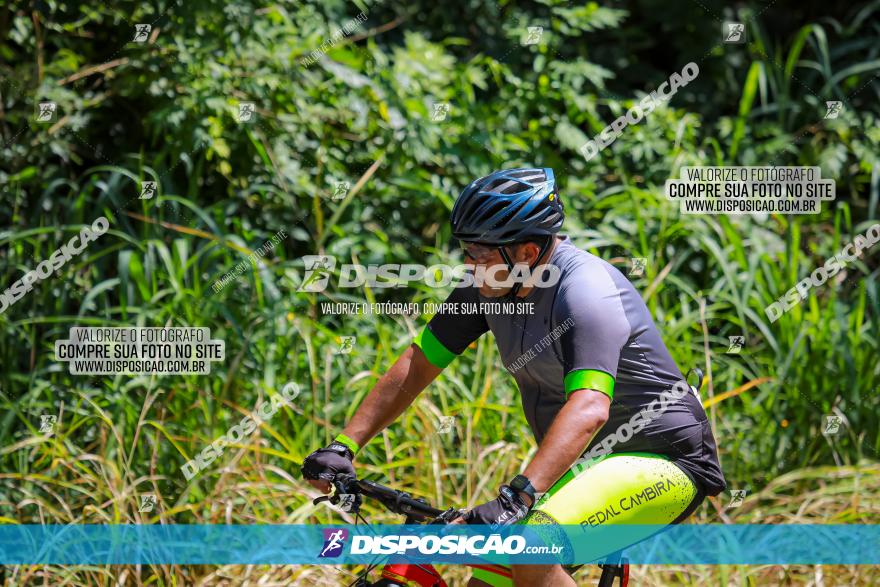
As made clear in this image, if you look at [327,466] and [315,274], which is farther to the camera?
[315,274]

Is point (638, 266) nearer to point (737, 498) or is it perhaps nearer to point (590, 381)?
point (737, 498)

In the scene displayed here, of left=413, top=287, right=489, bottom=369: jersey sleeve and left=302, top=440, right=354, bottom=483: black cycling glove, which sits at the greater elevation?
left=413, top=287, right=489, bottom=369: jersey sleeve

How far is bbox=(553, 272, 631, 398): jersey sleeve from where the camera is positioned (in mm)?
2990

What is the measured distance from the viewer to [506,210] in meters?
3.21

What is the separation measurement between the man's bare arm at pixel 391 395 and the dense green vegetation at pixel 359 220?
4.66 feet

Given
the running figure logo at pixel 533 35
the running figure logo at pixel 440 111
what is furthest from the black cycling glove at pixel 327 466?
the running figure logo at pixel 533 35

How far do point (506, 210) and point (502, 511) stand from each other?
3.27 feet

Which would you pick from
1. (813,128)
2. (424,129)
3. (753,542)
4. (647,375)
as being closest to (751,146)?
(813,128)

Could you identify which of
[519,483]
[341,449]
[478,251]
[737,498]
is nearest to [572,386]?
[519,483]

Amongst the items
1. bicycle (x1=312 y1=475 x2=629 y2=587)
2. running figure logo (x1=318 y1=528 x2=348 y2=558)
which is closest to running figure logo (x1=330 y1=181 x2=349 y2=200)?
running figure logo (x1=318 y1=528 x2=348 y2=558)

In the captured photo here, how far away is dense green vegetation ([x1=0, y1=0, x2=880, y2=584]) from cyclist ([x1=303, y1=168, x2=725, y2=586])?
1.69 metres

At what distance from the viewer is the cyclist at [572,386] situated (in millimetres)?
3003

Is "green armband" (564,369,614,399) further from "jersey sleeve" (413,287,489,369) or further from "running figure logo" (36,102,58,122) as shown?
"running figure logo" (36,102,58,122)

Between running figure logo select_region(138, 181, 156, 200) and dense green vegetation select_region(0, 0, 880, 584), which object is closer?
dense green vegetation select_region(0, 0, 880, 584)
